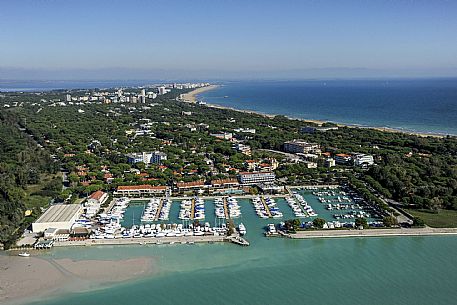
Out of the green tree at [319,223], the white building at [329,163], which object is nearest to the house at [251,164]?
the white building at [329,163]

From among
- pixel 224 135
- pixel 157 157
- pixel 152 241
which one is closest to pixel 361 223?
pixel 152 241

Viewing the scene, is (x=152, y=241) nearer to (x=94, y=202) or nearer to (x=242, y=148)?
(x=94, y=202)

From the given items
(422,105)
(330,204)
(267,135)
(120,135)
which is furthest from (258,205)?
(422,105)

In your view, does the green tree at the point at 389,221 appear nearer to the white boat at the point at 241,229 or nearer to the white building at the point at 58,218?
the white boat at the point at 241,229

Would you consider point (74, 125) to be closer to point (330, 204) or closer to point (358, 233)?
point (330, 204)

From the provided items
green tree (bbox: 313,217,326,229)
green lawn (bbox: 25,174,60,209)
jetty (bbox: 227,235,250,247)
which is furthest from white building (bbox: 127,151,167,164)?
green tree (bbox: 313,217,326,229)
